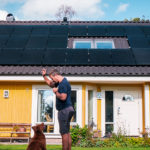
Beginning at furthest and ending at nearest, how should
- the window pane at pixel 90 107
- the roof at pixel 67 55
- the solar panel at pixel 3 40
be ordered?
1. the solar panel at pixel 3 40
2. the window pane at pixel 90 107
3. the roof at pixel 67 55

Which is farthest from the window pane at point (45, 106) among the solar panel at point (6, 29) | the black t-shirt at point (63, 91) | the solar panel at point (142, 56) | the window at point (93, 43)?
the black t-shirt at point (63, 91)

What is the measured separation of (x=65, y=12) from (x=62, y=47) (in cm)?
2928

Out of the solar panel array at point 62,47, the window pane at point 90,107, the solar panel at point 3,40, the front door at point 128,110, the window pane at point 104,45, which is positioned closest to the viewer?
the solar panel array at point 62,47

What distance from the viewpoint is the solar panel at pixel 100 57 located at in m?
12.2

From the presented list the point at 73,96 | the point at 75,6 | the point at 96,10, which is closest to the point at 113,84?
the point at 73,96

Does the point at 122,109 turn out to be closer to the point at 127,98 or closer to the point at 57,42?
the point at 127,98

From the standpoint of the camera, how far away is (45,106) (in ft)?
39.9

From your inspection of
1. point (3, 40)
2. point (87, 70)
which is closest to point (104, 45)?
point (87, 70)

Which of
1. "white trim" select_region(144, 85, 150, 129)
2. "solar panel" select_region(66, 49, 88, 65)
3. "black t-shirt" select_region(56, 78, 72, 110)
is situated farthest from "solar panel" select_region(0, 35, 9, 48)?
"black t-shirt" select_region(56, 78, 72, 110)

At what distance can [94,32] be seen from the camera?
15508 mm

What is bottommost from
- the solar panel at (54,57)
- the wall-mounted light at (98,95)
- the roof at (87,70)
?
the wall-mounted light at (98,95)

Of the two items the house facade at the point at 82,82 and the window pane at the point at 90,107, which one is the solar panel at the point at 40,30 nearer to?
the house facade at the point at 82,82

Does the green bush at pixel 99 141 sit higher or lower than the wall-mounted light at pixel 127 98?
lower

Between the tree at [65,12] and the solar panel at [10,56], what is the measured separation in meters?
28.9
